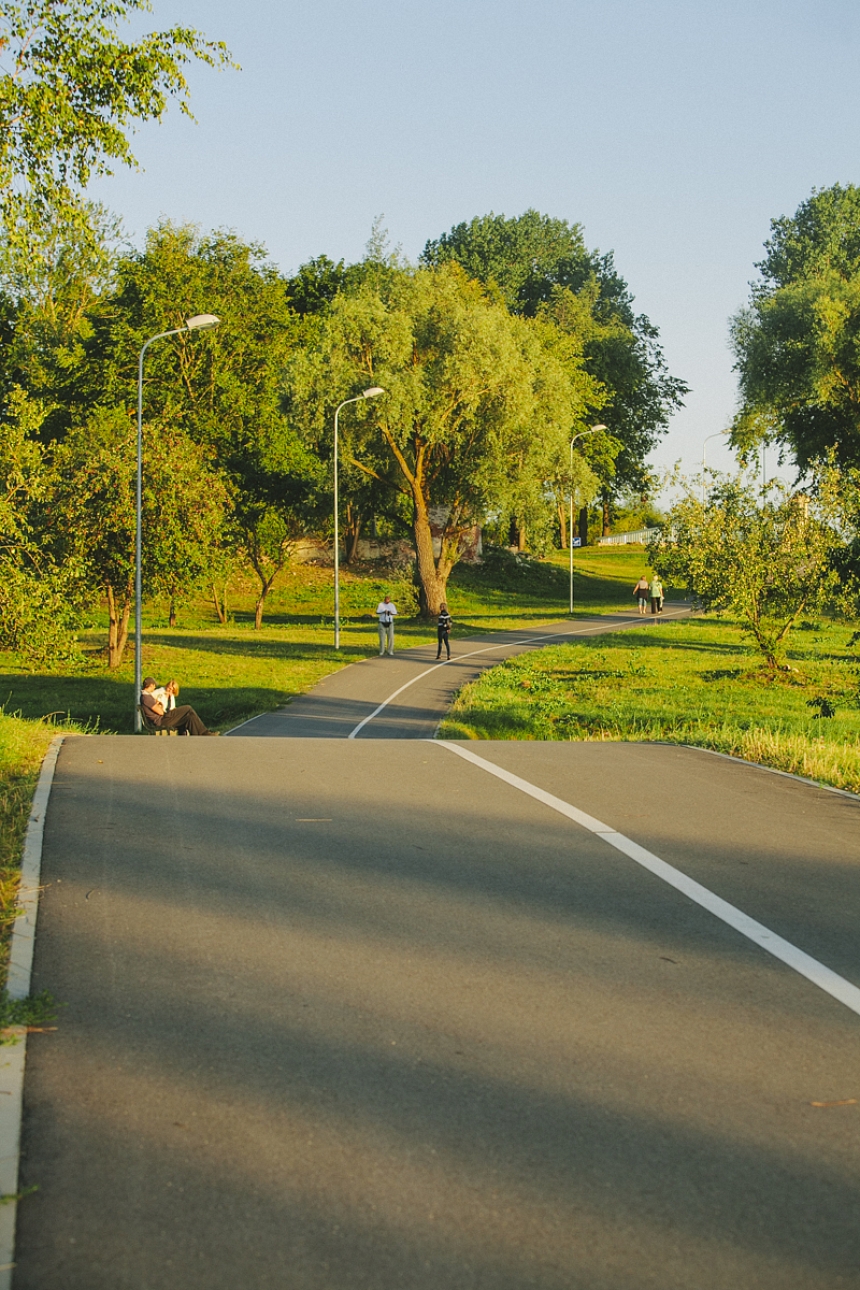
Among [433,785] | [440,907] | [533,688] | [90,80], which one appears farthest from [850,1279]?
[533,688]

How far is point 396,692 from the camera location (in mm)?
32312

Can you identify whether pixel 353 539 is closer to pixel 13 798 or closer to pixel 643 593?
pixel 643 593

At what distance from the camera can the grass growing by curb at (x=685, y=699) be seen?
45.5 feet

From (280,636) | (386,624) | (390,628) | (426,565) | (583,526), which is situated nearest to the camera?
(386,624)

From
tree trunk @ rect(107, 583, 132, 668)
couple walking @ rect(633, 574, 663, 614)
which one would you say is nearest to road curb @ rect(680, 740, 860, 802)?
tree trunk @ rect(107, 583, 132, 668)

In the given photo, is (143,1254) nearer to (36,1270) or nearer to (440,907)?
(36,1270)

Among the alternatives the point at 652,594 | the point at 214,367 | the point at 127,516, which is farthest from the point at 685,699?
the point at 214,367

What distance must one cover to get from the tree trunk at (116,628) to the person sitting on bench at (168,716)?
1622cm

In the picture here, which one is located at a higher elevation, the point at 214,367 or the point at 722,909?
the point at 214,367

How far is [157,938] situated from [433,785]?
4.58m

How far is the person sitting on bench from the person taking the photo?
863 inches

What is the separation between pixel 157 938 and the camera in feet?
18.6

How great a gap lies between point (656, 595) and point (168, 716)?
124 feet

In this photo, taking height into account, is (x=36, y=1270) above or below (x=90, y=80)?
below
